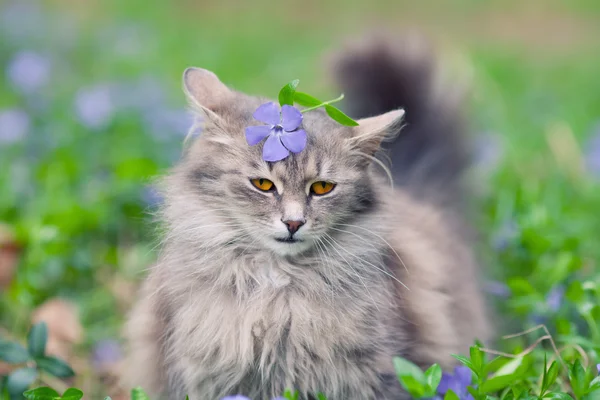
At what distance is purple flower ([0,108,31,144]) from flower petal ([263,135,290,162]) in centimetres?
285

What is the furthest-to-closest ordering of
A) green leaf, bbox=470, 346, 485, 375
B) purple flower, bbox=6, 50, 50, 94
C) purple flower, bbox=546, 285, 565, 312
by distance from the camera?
purple flower, bbox=6, 50, 50, 94, purple flower, bbox=546, 285, 565, 312, green leaf, bbox=470, 346, 485, 375

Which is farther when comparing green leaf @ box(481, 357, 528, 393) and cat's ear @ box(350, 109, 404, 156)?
cat's ear @ box(350, 109, 404, 156)

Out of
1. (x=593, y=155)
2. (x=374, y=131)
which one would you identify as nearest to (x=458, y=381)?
(x=374, y=131)

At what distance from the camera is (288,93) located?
2094mm

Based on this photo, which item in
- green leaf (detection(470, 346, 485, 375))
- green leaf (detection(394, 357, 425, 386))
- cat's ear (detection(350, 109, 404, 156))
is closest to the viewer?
green leaf (detection(394, 357, 425, 386))

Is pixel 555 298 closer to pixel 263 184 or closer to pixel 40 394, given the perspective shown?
pixel 263 184

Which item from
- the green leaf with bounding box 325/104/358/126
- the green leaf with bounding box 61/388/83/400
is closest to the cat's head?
the green leaf with bounding box 325/104/358/126

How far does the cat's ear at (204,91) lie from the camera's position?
2.34 m

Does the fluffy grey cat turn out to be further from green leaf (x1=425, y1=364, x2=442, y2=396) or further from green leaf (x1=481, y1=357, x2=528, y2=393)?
green leaf (x1=481, y1=357, x2=528, y2=393)

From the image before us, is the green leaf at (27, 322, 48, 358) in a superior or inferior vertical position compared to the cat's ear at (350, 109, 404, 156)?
inferior

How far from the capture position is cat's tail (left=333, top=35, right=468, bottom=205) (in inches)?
133

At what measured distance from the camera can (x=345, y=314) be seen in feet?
7.48

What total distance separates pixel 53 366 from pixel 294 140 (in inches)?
45.6

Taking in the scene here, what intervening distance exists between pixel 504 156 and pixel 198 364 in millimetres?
3271
